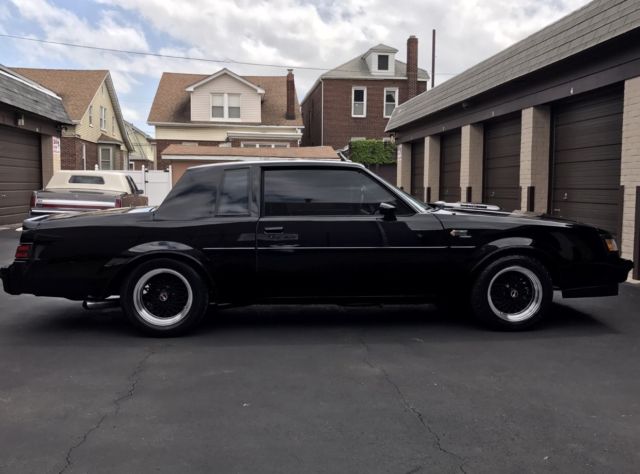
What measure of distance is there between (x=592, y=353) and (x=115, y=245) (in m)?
4.20

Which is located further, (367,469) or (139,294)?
(139,294)

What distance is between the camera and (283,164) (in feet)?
19.4

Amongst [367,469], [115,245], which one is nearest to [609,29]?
[115,245]

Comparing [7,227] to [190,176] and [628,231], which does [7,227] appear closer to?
[190,176]

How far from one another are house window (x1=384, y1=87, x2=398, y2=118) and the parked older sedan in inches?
891

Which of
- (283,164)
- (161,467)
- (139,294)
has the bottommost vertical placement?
(161,467)

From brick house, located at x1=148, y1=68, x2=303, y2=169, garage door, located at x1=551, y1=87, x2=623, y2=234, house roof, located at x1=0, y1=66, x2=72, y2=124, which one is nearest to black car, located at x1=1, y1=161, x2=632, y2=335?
garage door, located at x1=551, y1=87, x2=623, y2=234

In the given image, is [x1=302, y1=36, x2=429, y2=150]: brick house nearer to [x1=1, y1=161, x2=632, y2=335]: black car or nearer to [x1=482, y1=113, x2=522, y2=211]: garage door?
[x1=482, y1=113, x2=522, y2=211]: garage door

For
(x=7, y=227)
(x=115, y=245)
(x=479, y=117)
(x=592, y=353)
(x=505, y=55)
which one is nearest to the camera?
(x=592, y=353)

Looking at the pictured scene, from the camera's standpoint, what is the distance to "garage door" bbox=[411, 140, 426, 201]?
67.6ft

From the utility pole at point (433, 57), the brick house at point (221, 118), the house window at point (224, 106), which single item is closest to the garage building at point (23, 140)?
the brick house at point (221, 118)

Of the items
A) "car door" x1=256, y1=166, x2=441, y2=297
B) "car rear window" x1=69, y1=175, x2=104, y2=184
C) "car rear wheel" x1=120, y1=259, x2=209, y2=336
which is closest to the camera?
"car rear wheel" x1=120, y1=259, x2=209, y2=336

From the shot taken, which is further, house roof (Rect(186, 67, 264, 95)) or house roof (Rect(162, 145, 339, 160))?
house roof (Rect(186, 67, 264, 95))

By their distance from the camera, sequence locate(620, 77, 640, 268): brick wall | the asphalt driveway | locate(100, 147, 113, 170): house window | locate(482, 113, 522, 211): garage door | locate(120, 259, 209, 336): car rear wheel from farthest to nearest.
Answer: locate(100, 147, 113, 170): house window → locate(482, 113, 522, 211): garage door → locate(620, 77, 640, 268): brick wall → locate(120, 259, 209, 336): car rear wheel → the asphalt driveway
